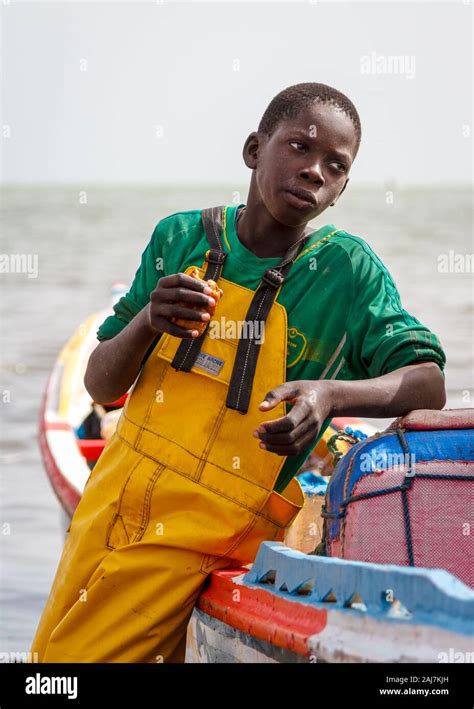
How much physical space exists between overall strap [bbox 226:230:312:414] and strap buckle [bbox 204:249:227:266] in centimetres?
10

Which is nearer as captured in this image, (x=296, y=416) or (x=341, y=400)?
(x=296, y=416)

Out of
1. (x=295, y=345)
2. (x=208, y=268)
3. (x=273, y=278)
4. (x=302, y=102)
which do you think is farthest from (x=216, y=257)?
(x=302, y=102)

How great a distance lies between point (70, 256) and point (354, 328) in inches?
844

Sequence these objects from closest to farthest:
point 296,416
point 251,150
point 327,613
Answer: point 327,613 < point 296,416 < point 251,150

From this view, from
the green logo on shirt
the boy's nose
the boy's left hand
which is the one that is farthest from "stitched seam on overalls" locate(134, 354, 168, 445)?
the boy's nose

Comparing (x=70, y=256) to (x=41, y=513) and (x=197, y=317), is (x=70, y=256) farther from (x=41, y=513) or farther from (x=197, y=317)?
(x=197, y=317)

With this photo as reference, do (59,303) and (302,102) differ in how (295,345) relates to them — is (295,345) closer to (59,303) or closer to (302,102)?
(302,102)

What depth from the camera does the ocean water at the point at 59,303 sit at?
632cm

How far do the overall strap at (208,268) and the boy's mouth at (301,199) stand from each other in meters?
0.18

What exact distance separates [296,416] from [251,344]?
31 centimetres

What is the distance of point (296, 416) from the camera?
248cm

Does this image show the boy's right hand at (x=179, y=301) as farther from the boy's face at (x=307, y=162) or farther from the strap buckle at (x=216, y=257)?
the boy's face at (x=307, y=162)

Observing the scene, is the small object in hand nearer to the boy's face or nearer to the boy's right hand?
the boy's right hand

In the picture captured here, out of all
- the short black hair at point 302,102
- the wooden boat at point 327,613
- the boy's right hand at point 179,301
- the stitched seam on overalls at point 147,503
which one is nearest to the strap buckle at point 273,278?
the boy's right hand at point 179,301
